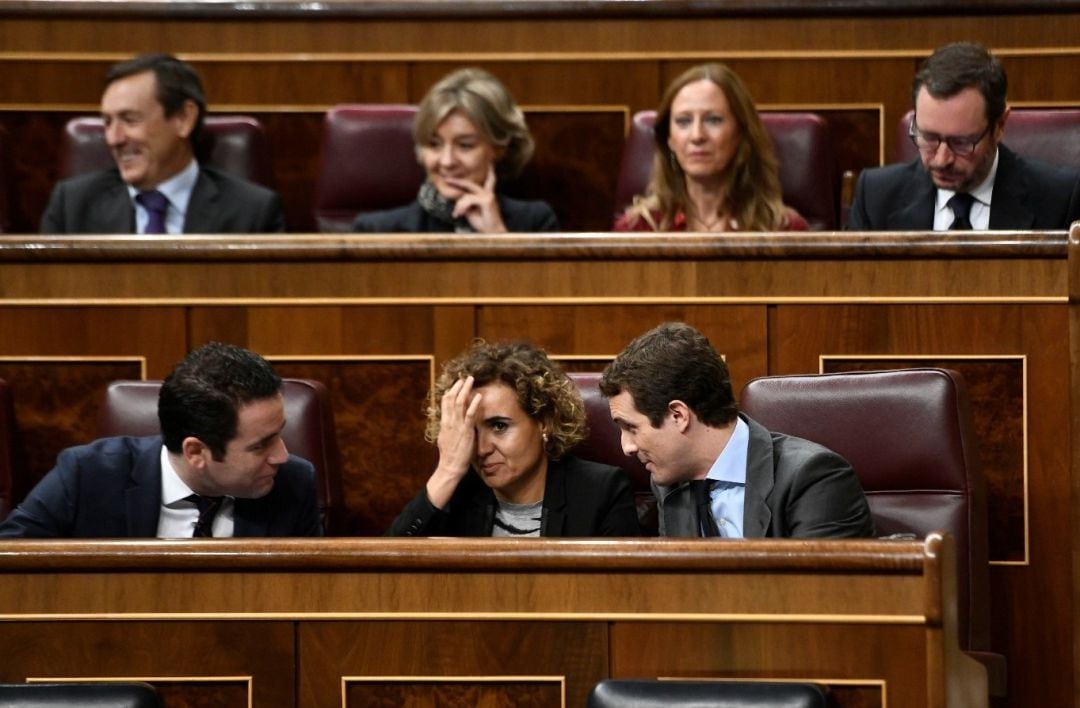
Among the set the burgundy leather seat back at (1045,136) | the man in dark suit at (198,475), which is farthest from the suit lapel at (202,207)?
the burgundy leather seat back at (1045,136)

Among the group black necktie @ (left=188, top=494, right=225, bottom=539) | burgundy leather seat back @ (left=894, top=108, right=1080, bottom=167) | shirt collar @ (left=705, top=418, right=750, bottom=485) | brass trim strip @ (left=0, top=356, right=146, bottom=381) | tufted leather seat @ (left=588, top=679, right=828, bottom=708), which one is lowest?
tufted leather seat @ (left=588, top=679, right=828, bottom=708)

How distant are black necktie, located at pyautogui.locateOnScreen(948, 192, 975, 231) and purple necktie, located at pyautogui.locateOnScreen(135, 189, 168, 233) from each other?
79 cm

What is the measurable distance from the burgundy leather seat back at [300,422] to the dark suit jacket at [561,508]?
0.06 meters

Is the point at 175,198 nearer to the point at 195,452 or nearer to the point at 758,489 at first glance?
the point at 195,452

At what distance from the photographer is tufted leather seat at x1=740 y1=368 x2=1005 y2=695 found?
1.25 m

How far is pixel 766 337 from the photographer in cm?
146

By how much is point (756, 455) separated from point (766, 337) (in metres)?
0.24

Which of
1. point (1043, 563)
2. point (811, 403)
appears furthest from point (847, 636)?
point (1043, 563)

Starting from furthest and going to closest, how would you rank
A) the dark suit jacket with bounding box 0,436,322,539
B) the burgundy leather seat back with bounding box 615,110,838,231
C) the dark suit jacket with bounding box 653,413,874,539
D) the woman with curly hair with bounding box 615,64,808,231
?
the burgundy leather seat back with bounding box 615,110,838,231 → the woman with curly hair with bounding box 615,64,808,231 → the dark suit jacket with bounding box 0,436,322,539 → the dark suit jacket with bounding box 653,413,874,539

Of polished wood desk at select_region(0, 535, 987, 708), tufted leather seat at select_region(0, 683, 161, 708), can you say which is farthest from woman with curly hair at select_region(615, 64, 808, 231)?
tufted leather seat at select_region(0, 683, 161, 708)

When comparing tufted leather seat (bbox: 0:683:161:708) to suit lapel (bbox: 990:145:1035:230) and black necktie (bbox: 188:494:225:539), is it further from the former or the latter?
suit lapel (bbox: 990:145:1035:230)

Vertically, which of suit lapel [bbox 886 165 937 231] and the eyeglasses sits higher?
the eyeglasses

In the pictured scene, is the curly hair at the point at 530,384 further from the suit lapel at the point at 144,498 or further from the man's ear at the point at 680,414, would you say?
the suit lapel at the point at 144,498

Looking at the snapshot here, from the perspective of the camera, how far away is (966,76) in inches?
62.1
